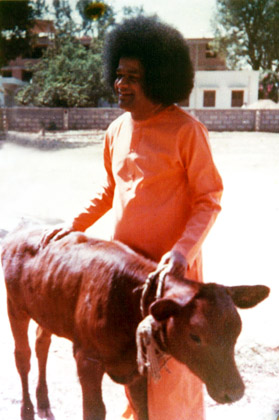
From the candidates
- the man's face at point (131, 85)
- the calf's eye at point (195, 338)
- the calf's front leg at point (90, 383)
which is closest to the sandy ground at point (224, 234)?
the calf's front leg at point (90, 383)

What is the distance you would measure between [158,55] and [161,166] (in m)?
0.36

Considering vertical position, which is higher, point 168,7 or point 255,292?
point 168,7

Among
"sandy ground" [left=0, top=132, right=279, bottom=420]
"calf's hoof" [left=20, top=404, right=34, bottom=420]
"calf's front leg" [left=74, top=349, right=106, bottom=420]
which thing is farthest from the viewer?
"sandy ground" [left=0, top=132, right=279, bottom=420]

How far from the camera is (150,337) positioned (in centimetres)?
117

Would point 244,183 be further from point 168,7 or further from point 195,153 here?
point 195,153

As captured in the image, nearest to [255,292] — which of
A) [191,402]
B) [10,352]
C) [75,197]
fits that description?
[191,402]

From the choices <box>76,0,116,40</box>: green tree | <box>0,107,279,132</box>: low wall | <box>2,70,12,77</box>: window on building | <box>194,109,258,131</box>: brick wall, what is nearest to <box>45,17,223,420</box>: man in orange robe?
<box>76,0,116,40</box>: green tree

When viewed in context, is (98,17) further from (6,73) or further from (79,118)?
(79,118)

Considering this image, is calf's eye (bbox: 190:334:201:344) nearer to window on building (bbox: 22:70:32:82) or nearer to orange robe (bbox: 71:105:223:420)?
orange robe (bbox: 71:105:223:420)

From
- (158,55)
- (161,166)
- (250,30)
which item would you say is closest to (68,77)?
(250,30)

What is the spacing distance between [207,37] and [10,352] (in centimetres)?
186

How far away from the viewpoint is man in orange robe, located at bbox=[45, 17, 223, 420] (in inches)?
53.0

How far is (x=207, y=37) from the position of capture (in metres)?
2.04

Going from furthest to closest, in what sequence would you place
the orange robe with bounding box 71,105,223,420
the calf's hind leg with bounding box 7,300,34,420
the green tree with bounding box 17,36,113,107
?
the green tree with bounding box 17,36,113,107, the calf's hind leg with bounding box 7,300,34,420, the orange robe with bounding box 71,105,223,420
